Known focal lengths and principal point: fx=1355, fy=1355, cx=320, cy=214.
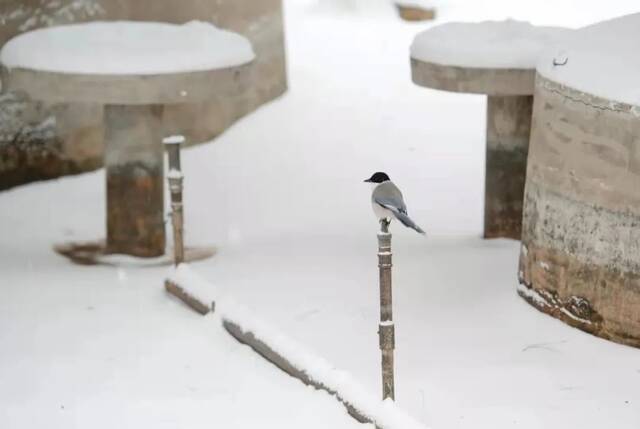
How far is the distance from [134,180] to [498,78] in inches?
88.9

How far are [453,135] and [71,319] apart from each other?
17.4 ft

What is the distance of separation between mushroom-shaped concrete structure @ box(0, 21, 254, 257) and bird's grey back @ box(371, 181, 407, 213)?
2.32 metres

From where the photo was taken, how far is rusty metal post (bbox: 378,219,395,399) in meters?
5.46

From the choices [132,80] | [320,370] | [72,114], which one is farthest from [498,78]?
[72,114]

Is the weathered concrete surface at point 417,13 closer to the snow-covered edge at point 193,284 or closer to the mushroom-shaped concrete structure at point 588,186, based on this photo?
the mushroom-shaped concrete structure at point 588,186

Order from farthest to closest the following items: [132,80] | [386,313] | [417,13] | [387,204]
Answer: [417,13], [132,80], [387,204], [386,313]

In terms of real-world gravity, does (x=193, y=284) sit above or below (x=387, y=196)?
below

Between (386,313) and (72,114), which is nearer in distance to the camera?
(386,313)

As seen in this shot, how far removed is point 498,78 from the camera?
7.95 metres

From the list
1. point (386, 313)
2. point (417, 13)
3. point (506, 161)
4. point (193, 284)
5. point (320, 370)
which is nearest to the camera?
point (386, 313)

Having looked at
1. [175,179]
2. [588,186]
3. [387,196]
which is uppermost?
[387,196]

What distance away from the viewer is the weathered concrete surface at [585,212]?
6.42 metres

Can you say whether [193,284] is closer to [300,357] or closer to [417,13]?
[300,357]

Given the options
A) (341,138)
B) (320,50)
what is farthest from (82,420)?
(320,50)
